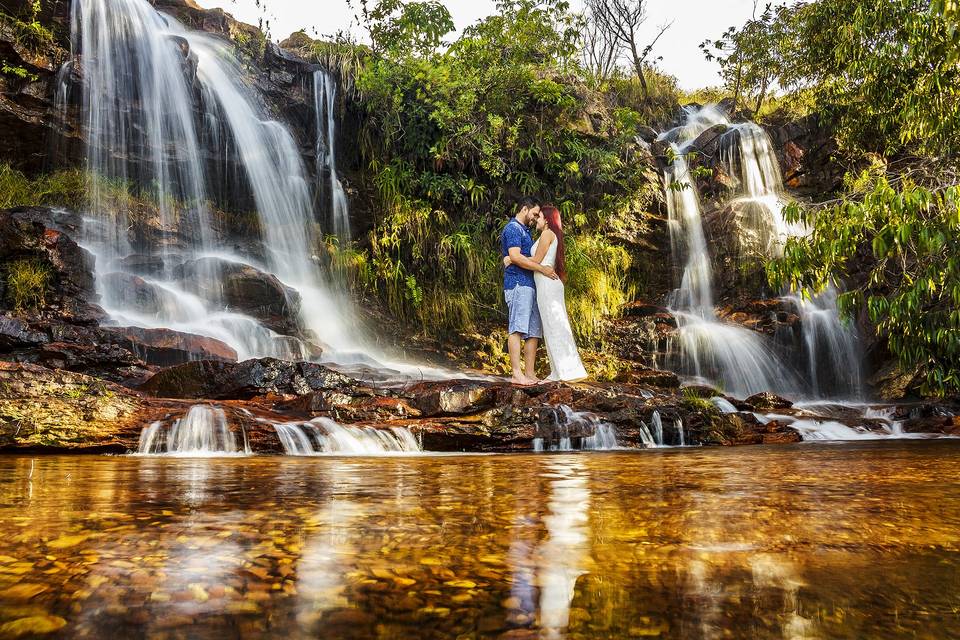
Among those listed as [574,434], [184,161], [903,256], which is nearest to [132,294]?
[184,161]

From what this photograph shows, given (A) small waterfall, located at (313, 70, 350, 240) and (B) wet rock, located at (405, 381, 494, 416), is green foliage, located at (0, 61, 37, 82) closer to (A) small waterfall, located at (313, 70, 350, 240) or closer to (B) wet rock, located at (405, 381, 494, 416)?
(A) small waterfall, located at (313, 70, 350, 240)

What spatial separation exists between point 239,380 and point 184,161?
25.4 ft

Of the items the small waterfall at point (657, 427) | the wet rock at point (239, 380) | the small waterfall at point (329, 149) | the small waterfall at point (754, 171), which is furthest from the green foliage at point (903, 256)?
the small waterfall at point (329, 149)

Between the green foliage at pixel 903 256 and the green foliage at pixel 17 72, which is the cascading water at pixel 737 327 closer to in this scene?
the green foliage at pixel 903 256

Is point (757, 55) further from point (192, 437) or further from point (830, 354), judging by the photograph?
point (192, 437)

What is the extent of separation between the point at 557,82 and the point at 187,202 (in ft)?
26.8

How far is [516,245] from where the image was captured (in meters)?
7.50

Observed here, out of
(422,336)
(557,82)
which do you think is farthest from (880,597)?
(557,82)

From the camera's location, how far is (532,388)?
6887 mm

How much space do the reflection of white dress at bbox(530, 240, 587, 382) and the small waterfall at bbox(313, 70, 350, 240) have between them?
281 inches

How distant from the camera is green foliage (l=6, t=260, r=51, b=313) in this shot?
880 cm

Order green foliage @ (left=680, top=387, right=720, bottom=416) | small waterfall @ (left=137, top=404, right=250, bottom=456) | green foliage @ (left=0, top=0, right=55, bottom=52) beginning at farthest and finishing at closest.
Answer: green foliage @ (left=0, top=0, right=55, bottom=52), green foliage @ (left=680, top=387, right=720, bottom=416), small waterfall @ (left=137, top=404, right=250, bottom=456)

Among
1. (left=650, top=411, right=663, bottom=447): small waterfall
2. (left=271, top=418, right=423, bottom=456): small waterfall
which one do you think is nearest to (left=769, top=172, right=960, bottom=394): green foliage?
(left=650, top=411, right=663, bottom=447): small waterfall

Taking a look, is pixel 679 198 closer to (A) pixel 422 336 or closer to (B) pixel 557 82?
(B) pixel 557 82
